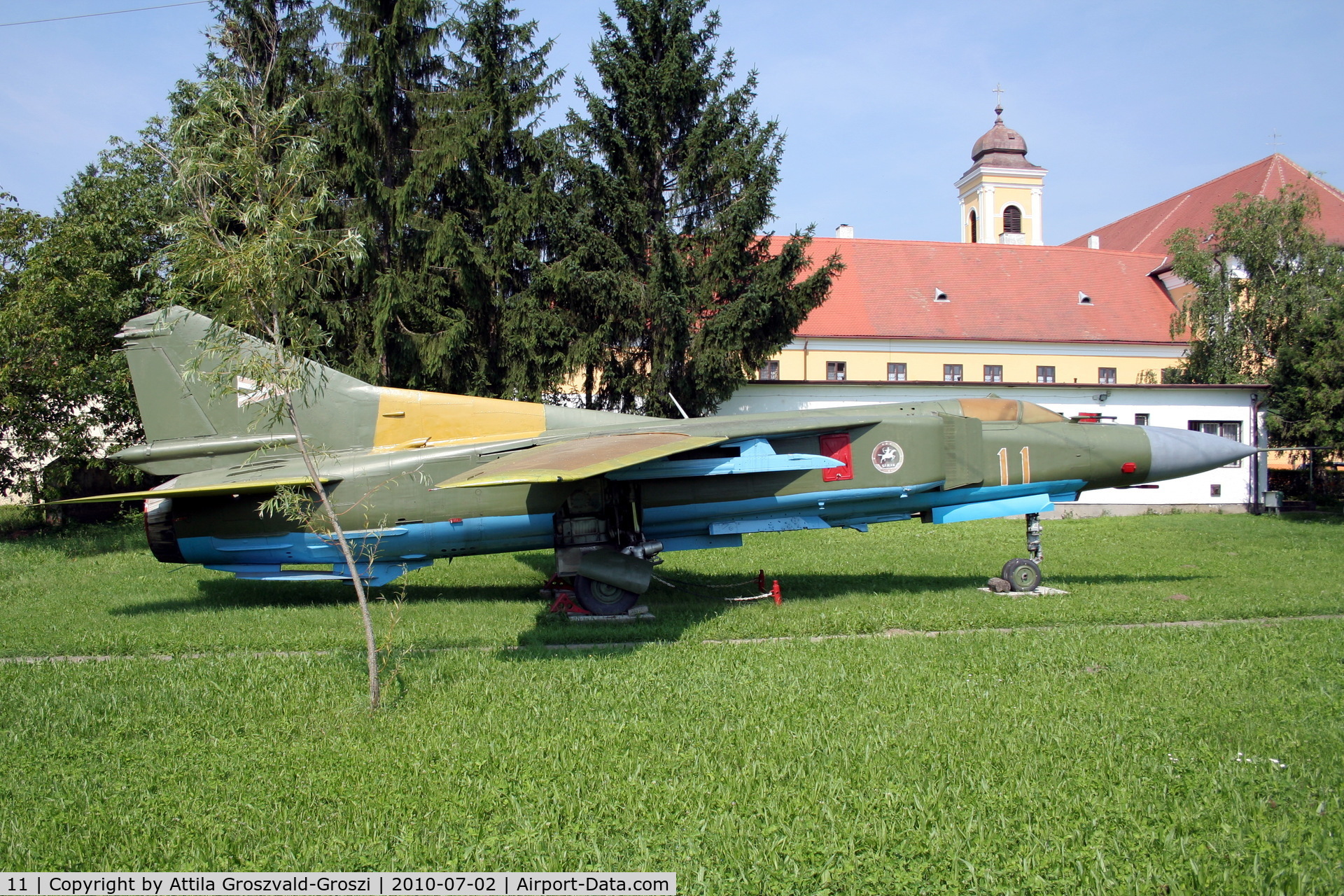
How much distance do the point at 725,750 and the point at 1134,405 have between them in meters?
25.2

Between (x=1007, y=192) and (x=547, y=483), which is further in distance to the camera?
(x=1007, y=192)

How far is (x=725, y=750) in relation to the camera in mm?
5949

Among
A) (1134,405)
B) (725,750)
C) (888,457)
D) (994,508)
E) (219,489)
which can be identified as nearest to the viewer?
(725,750)

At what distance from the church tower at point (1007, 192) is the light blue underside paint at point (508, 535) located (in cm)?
5350

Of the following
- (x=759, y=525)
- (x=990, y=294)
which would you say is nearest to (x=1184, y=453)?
(x=759, y=525)

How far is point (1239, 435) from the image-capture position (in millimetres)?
26438

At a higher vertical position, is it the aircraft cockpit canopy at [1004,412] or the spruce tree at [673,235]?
the spruce tree at [673,235]

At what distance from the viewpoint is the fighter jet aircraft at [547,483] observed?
1134 cm

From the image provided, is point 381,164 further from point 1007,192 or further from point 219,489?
point 1007,192

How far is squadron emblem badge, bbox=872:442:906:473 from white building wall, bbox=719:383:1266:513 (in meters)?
12.8

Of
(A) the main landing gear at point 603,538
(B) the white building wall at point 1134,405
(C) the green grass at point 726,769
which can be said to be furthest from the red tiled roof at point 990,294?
(C) the green grass at point 726,769

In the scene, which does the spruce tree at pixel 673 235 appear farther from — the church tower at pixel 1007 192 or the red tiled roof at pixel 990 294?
the church tower at pixel 1007 192

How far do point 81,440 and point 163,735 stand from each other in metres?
16.1
